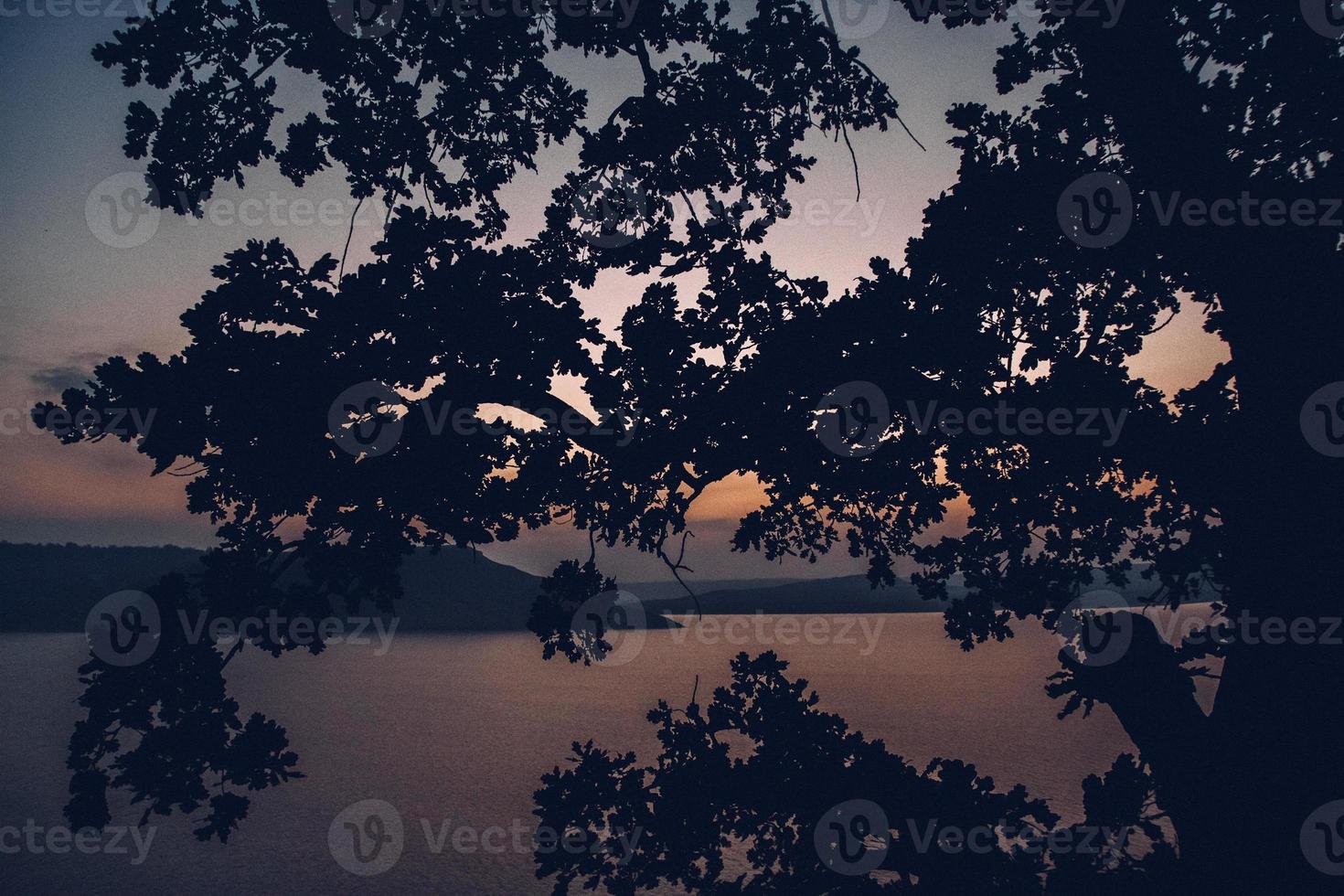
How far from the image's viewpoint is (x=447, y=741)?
153ft

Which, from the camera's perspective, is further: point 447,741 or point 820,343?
point 447,741

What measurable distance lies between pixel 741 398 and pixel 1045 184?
338 centimetres

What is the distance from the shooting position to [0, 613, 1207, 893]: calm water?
26875 millimetres

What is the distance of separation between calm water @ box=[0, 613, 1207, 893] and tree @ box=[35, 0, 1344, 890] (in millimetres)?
18666

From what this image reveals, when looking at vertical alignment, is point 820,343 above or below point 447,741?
above

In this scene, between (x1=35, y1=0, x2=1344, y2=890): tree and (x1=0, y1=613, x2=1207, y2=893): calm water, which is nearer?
(x1=35, y1=0, x2=1344, y2=890): tree

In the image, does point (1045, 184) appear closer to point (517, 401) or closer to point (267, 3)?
point (517, 401)

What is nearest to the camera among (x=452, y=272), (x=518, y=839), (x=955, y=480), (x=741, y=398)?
(x=452, y=272)

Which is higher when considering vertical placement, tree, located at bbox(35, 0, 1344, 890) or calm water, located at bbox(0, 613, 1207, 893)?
tree, located at bbox(35, 0, 1344, 890)

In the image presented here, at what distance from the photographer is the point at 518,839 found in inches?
1235

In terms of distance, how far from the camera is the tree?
441 cm

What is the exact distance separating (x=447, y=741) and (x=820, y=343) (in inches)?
1976

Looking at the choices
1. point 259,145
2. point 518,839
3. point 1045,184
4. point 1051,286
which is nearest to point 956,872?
point 1051,286

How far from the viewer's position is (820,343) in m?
5.25
